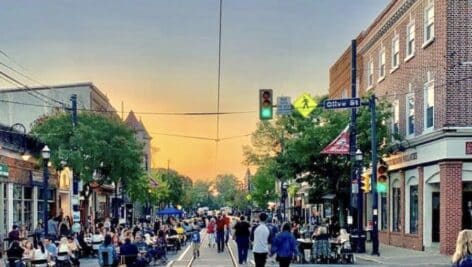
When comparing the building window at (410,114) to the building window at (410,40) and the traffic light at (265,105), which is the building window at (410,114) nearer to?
the building window at (410,40)

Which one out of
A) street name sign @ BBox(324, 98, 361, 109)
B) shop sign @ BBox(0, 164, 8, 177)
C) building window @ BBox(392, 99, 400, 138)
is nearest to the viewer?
street name sign @ BBox(324, 98, 361, 109)

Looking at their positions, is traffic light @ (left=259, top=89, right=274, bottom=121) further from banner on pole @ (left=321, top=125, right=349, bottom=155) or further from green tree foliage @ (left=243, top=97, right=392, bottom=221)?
green tree foliage @ (left=243, top=97, right=392, bottom=221)

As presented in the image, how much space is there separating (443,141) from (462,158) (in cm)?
100

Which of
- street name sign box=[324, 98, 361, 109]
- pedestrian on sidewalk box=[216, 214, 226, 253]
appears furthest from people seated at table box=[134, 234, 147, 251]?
pedestrian on sidewalk box=[216, 214, 226, 253]

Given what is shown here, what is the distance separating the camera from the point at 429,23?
34.5 meters

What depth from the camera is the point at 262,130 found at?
80.8 m

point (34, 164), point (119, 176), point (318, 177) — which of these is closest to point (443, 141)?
point (318, 177)

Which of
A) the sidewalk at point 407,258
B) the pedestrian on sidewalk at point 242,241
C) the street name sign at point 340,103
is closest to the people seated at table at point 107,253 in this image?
the pedestrian on sidewalk at point 242,241

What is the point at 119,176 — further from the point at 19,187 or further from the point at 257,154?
the point at 257,154

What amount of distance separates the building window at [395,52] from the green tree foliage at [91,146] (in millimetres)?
14622

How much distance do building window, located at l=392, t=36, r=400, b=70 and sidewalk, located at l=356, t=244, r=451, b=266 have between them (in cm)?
1002

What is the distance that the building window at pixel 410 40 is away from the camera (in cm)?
3744

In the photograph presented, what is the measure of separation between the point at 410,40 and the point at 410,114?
3501mm

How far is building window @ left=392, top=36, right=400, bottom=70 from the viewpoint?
4070 cm
